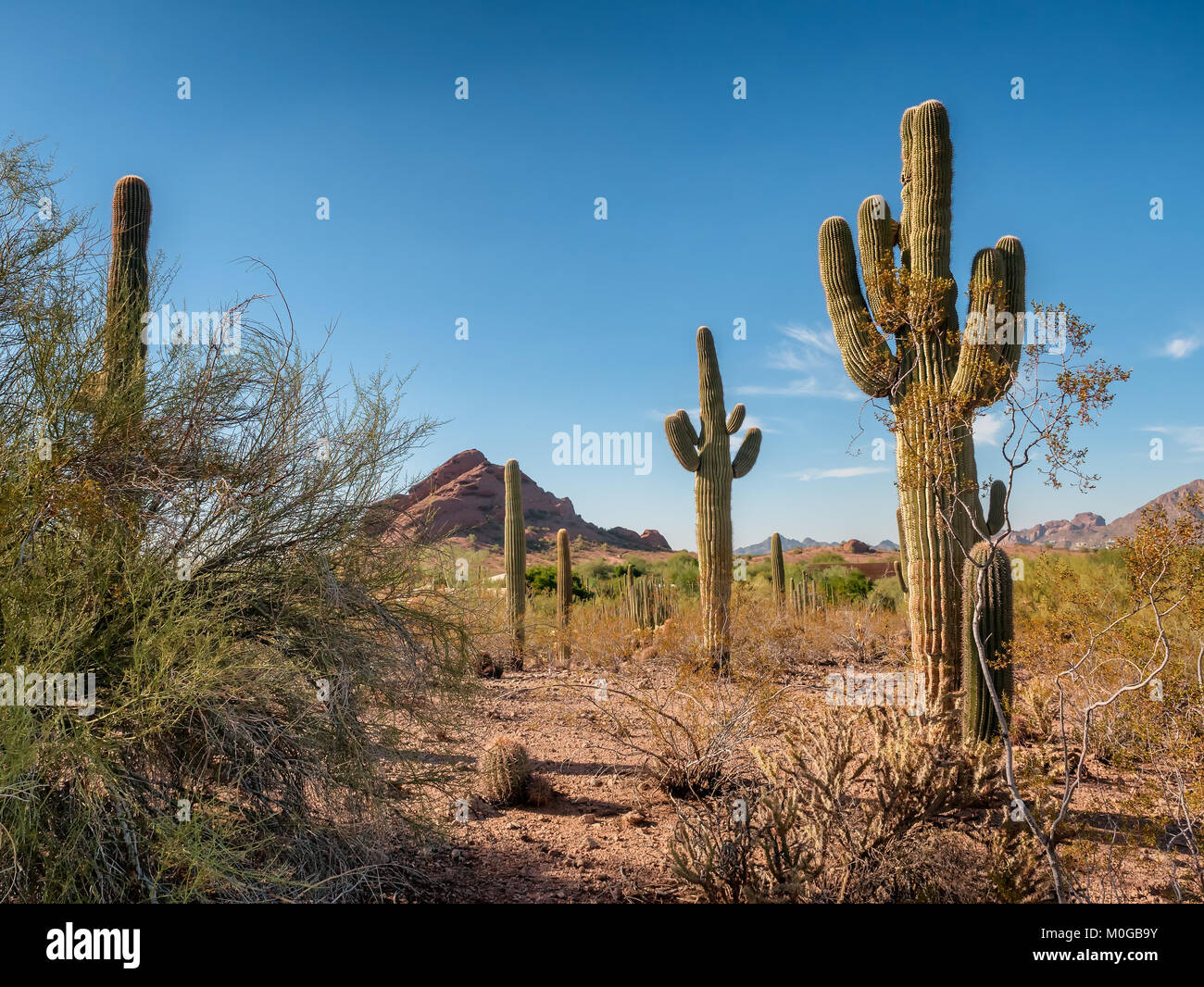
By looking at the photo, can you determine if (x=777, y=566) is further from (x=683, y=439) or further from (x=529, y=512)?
(x=529, y=512)

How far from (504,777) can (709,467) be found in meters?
7.11

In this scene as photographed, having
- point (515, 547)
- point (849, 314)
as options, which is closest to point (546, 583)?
point (515, 547)

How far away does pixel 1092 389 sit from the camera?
412 centimetres

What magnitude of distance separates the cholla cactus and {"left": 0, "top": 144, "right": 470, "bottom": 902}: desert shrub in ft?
2.64

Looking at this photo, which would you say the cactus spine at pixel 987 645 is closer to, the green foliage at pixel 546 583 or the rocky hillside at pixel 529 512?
the green foliage at pixel 546 583

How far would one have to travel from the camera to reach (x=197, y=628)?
417 cm

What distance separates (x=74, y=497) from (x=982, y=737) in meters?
6.94

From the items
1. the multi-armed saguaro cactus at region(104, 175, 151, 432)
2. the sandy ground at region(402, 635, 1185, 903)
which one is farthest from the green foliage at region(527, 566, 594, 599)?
the multi-armed saguaro cactus at region(104, 175, 151, 432)

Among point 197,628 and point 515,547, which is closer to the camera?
point 197,628

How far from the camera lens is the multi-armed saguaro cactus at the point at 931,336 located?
6.81m

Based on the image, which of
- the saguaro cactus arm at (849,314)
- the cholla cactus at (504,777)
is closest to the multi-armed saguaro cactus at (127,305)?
the cholla cactus at (504,777)

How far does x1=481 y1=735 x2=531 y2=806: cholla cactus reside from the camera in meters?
6.34

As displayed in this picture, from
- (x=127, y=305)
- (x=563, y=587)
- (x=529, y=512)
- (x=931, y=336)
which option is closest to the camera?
(x=127, y=305)

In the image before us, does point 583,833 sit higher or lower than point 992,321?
lower
